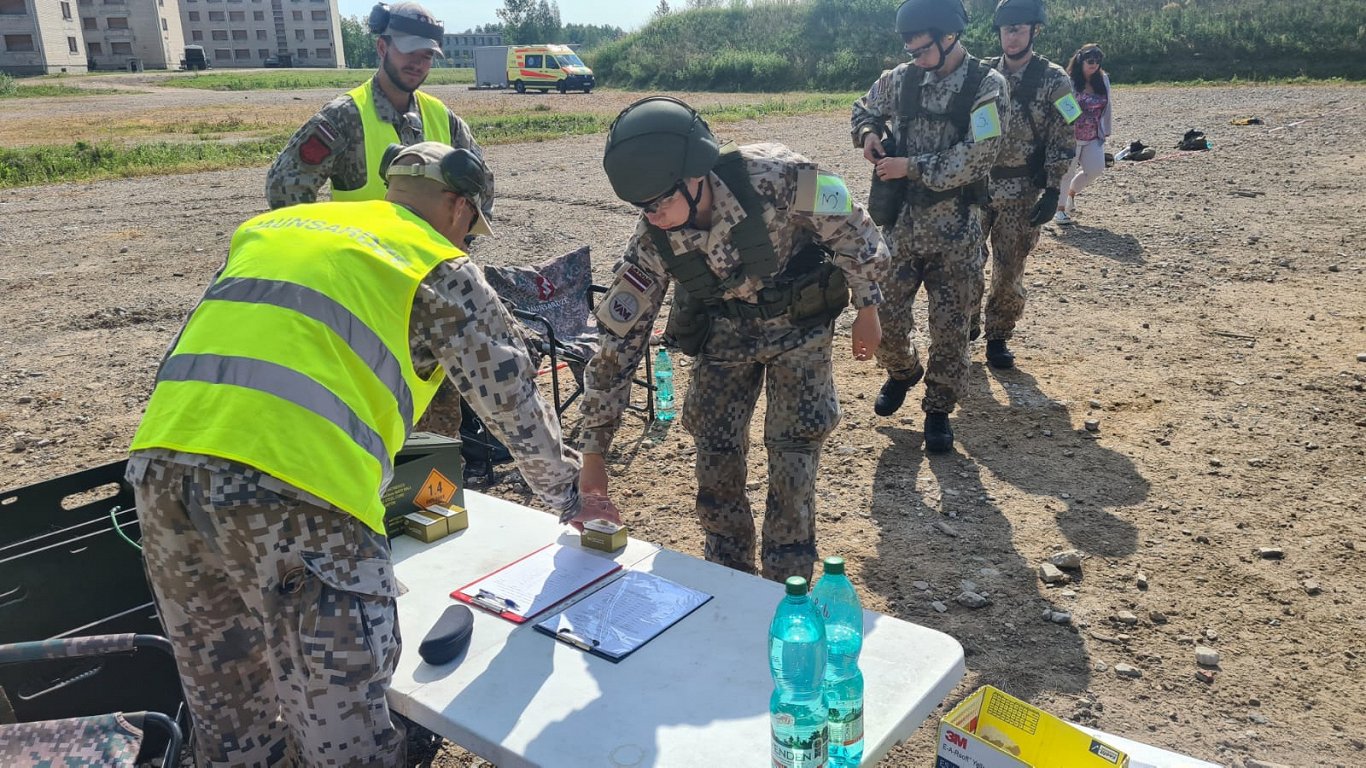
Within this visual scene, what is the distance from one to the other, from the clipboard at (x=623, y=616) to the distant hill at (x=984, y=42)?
2901 cm

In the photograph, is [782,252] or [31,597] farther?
[782,252]

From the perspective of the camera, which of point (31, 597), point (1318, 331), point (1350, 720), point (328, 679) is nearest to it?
point (328, 679)

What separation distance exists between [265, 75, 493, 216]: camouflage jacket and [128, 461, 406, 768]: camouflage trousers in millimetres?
2206

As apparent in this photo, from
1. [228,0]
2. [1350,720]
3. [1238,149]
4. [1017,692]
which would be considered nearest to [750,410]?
[1017,692]

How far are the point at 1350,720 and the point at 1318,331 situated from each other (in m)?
4.12

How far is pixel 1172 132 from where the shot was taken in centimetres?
1594

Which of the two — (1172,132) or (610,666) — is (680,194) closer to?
(610,666)

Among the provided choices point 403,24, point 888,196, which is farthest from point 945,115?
point 403,24

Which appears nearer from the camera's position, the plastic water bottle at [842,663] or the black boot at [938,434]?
the plastic water bottle at [842,663]

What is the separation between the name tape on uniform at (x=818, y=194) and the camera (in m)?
3.00

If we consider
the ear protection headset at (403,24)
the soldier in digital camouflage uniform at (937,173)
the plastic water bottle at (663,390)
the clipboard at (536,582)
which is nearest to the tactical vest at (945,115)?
the soldier in digital camouflage uniform at (937,173)

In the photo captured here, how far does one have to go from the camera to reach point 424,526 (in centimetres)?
270

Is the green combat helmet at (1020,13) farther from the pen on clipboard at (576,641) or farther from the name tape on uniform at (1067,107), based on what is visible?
the pen on clipboard at (576,641)

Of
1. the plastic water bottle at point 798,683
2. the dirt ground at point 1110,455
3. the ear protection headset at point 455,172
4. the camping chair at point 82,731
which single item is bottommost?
the dirt ground at point 1110,455
